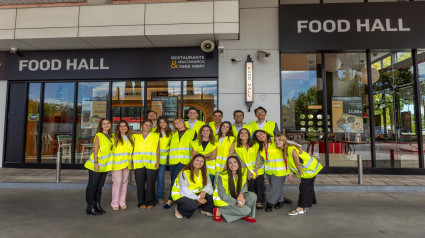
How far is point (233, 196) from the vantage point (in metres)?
4.22

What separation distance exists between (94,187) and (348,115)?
295 inches

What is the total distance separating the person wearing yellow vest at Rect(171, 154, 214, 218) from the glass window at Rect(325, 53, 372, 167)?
530 cm

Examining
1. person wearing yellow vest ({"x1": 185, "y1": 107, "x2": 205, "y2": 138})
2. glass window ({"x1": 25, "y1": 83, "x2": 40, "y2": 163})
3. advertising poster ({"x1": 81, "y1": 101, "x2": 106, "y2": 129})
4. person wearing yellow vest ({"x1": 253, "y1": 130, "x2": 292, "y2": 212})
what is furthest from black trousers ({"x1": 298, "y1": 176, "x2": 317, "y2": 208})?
glass window ({"x1": 25, "y1": 83, "x2": 40, "y2": 163})

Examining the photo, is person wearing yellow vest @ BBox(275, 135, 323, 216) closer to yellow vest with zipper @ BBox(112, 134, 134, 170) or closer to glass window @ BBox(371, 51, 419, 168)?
yellow vest with zipper @ BBox(112, 134, 134, 170)

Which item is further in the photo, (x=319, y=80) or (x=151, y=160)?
(x=319, y=80)

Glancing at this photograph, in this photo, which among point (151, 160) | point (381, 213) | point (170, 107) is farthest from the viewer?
point (170, 107)

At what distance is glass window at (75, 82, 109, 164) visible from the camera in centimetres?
893

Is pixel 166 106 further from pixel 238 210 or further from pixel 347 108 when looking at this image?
pixel 347 108

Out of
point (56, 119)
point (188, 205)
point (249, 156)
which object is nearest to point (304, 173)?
point (249, 156)

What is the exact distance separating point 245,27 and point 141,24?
3.23 metres

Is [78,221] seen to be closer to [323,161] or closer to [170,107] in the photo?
[170,107]

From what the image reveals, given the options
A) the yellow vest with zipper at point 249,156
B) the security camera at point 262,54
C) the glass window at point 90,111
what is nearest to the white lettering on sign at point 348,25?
the security camera at point 262,54

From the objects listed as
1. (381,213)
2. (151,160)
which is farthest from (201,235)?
(381,213)

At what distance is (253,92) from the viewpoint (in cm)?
813
